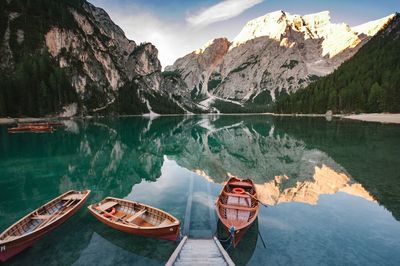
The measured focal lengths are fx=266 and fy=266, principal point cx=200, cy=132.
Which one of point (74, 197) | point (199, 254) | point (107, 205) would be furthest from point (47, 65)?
point (199, 254)

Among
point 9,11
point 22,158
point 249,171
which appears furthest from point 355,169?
point 9,11

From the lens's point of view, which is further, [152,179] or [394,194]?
[152,179]

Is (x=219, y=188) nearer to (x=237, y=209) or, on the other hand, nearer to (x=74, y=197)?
(x=237, y=209)

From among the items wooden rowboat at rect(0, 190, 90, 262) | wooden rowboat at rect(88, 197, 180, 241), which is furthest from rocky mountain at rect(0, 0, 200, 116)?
wooden rowboat at rect(88, 197, 180, 241)

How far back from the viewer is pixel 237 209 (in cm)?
1669

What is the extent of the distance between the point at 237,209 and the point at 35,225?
12.2m

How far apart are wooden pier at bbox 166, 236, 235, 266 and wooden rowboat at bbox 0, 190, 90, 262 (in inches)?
319

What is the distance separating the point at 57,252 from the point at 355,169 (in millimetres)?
31086

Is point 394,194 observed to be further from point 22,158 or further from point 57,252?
point 22,158

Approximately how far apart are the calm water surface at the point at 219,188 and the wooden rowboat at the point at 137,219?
923 millimetres

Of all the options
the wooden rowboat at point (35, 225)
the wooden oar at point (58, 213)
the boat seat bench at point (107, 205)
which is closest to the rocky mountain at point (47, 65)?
the wooden rowboat at point (35, 225)

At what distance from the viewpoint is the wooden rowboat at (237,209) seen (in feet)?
46.9

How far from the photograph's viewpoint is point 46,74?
453 ft

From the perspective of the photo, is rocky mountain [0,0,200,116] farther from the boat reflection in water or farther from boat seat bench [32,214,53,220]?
the boat reflection in water
